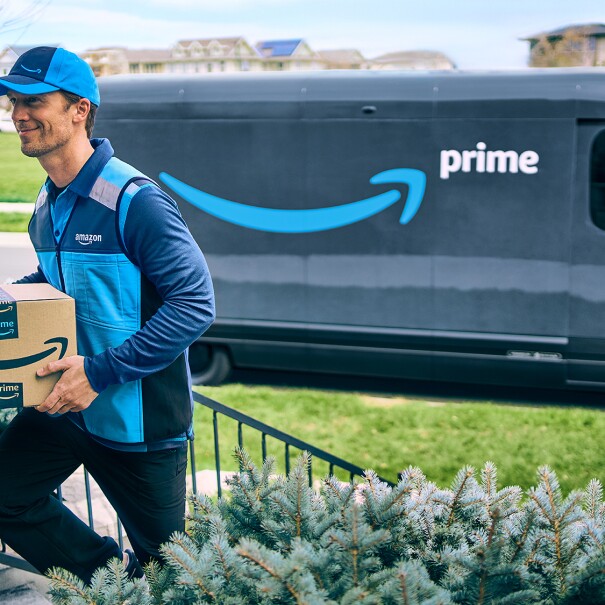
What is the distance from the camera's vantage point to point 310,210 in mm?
7832

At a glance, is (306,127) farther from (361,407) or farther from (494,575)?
(494,575)

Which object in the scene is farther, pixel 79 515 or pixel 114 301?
pixel 79 515

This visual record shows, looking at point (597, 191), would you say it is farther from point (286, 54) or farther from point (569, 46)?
point (286, 54)

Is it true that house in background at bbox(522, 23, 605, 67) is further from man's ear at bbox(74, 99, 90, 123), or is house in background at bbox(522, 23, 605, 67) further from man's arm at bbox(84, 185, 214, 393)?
man's arm at bbox(84, 185, 214, 393)

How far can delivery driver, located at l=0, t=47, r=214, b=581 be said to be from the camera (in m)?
2.77

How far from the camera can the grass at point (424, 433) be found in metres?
6.32

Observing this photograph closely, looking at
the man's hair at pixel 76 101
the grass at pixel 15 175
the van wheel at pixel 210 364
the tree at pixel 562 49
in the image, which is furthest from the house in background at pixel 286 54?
the man's hair at pixel 76 101

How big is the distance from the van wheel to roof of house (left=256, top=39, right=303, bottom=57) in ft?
561

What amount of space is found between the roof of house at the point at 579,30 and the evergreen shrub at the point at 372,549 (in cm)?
10020

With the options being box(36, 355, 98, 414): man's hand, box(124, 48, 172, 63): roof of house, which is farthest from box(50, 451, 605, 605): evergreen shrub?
box(124, 48, 172, 63): roof of house

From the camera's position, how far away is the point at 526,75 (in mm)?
7266

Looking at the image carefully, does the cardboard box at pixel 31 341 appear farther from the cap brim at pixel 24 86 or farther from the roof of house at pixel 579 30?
the roof of house at pixel 579 30

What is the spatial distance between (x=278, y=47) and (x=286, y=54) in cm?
480

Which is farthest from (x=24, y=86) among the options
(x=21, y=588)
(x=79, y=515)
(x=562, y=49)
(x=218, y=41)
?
(x=218, y=41)
